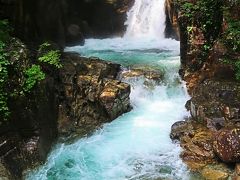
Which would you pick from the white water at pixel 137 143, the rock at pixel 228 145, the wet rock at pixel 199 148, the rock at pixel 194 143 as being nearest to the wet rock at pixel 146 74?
the white water at pixel 137 143

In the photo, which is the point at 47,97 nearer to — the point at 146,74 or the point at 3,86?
the point at 3,86

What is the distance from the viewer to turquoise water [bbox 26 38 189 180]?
8477 mm

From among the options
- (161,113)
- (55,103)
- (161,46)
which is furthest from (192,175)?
(161,46)

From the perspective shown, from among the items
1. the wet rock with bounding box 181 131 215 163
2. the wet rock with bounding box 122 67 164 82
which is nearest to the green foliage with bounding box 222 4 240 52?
the wet rock with bounding box 181 131 215 163

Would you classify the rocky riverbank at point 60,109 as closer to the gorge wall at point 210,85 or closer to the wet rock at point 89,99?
the wet rock at point 89,99

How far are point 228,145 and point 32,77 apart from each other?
181 inches

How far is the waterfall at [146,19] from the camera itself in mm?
18469

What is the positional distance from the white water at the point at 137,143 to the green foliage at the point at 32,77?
5.76ft

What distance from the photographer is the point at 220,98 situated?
32.4 feet

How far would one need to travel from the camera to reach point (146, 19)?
19109 millimetres

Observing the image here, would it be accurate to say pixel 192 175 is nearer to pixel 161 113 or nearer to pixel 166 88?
pixel 161 113

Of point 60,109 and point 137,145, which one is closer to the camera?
point 137,145

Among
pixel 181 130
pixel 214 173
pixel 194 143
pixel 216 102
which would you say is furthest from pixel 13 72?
pixel 216 102

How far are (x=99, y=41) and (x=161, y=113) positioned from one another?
829 centimetres
